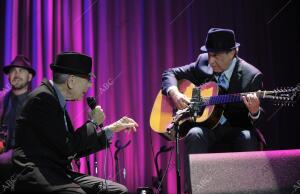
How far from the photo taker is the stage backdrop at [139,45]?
5078mm

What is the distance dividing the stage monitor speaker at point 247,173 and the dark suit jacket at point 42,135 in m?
0.82

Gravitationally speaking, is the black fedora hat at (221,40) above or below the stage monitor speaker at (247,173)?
above

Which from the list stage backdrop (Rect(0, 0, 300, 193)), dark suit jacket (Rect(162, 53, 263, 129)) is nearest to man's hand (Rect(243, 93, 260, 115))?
dark suit jacket (Rect(162, 53, 263, 129))

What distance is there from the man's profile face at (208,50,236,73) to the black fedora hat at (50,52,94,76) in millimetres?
1321

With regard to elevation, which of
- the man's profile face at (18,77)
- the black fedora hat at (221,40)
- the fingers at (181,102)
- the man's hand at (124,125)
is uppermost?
the black fedora hat at (221,40)

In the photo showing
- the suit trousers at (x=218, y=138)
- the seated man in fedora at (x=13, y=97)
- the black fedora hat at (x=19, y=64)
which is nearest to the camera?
the suit trousers at (x=218, y=138)

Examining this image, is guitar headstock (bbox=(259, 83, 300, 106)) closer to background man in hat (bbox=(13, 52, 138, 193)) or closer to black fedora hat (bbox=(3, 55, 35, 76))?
background man in hat (bbox=(13, 52, 138, 193))

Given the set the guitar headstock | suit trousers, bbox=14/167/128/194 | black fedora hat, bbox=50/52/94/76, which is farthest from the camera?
the guitar headstock

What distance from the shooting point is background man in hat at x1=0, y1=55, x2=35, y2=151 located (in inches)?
169

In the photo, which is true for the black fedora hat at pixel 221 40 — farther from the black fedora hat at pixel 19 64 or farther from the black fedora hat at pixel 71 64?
the black fedora hat at pixel 19 64

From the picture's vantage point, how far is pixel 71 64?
2.71 meters

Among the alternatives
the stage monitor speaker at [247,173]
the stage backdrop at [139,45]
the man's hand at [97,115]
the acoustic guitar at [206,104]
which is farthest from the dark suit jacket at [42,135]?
the stage backdrop at [139,45]

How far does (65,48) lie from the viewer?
5137mm

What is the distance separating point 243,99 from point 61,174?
5.11ft
